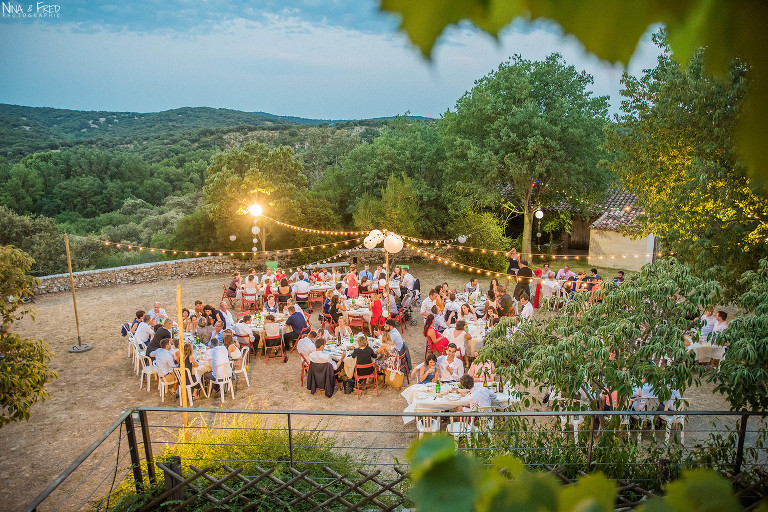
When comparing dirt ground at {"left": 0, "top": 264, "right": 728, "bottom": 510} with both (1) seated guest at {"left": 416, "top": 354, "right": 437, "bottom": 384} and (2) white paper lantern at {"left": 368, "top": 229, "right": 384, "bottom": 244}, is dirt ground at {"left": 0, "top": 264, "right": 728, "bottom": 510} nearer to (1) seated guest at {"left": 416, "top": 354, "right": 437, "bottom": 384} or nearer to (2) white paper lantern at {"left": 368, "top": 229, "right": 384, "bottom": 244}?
(1) seated guest at {"left": 416, "top": 354, "right": 437, "bottom": 384}

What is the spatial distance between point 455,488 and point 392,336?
27.5ft

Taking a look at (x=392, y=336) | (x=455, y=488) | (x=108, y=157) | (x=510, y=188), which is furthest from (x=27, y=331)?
(x=108, y=157)

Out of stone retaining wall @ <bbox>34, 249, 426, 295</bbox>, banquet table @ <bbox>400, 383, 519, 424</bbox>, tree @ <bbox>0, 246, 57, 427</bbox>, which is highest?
tree @ <bbox>0, 246, 57, 427</bbox>

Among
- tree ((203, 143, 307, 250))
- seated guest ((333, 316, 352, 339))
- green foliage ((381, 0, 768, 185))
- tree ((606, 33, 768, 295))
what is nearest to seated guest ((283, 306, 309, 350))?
seated guest ((333, 316, 352, 339))

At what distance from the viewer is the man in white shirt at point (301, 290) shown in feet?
39.4

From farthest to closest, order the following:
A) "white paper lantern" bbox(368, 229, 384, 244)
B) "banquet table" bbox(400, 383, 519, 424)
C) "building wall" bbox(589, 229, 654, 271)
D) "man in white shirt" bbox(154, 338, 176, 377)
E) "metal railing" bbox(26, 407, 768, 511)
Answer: "building wall" bbox(589, 229, 654, 271) → "white paper lantern" bbox(368, 229, 384, 244) → "man in white shirt" bbox(154, 338, 176, 377) → "banquet table" bbox(400, 383, 519, 424) → "metal railing" bbox(26, 407, 768, 511)

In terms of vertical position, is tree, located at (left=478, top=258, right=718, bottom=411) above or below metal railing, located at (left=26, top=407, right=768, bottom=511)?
above

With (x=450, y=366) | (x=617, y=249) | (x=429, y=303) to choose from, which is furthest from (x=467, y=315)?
(x=617, y=249)

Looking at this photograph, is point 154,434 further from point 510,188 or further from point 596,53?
point 510,188

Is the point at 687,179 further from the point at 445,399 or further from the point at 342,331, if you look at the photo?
the point at 342,331

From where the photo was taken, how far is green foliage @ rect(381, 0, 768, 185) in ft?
0.86

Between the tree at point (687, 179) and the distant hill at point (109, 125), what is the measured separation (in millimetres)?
29031

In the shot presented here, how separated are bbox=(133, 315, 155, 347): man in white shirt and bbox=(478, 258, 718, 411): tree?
672 centimetres

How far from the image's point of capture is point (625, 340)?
17.3 ft
